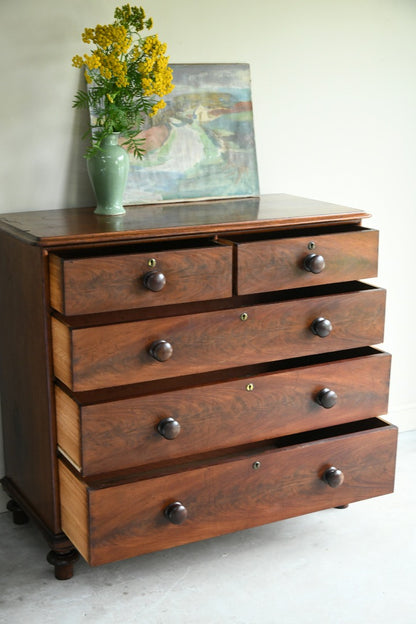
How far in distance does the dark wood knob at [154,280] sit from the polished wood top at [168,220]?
10cm

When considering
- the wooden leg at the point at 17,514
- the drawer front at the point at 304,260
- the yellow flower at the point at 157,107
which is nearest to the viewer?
the drawer front at the point at 304,260

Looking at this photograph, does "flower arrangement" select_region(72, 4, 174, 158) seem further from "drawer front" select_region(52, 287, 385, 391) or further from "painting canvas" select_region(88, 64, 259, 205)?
"drawer front" select_region(52, 287, 385, 391)

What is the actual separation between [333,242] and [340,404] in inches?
17.8

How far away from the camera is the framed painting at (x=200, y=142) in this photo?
2.49 m

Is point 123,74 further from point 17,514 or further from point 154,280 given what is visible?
point 17,514

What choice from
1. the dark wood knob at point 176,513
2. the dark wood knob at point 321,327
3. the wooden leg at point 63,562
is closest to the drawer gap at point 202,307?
the dark wood knob at point 321,327

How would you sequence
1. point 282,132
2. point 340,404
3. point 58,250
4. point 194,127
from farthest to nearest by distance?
1. point 282,132
2. point 194,127
3. point 340,404
4. point 58,250

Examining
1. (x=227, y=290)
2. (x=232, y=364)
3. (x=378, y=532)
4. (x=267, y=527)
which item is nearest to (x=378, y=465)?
(x=378, y=532)

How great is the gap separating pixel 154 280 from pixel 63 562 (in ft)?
2.60

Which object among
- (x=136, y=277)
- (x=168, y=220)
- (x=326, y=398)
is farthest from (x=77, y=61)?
(x=326, y=398)

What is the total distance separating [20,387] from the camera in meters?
2.30

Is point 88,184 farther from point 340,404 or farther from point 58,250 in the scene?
point 340,404

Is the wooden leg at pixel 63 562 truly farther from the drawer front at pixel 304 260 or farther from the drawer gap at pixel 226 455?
the drawer front at pixel 304 260

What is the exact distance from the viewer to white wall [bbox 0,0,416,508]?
2340 mm
